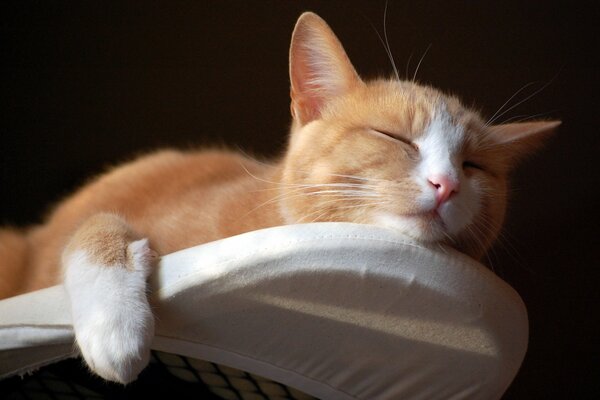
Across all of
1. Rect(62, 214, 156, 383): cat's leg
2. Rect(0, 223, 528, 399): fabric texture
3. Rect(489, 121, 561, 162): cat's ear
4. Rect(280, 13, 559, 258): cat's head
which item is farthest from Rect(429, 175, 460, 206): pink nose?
Rect(62, 214, 156, 383): cat's leg

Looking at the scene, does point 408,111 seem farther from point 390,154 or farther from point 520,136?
point 520,136

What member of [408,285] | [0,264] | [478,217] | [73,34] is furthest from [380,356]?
[73,34]

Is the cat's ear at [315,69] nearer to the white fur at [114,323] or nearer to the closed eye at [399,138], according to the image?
the closed eye at [399,138]

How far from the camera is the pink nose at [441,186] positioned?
3.47 feet

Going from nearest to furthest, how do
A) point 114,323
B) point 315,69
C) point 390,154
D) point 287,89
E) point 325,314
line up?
point 114,323 < point 325,314 < point 390,154 < point 315,69 < point 287,89

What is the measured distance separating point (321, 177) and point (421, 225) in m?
0.22

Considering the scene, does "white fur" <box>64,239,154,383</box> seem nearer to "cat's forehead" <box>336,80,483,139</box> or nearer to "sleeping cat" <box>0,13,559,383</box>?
"sleeping cat" <box>0,13,559,383</box>

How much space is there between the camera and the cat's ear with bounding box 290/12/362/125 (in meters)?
1.25

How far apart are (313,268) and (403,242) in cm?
14

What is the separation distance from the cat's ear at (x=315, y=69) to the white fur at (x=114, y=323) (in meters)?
0.54

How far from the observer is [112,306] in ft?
2.89

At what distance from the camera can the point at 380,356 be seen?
3.48 ft

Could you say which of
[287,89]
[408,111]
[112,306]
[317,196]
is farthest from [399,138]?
[287,89]

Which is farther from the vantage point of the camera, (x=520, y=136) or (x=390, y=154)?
(x=520, y=136)
